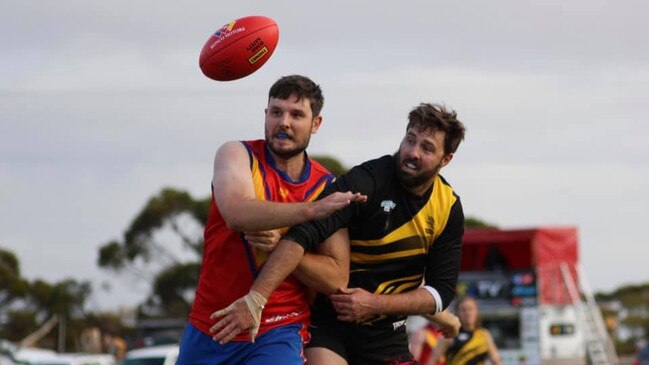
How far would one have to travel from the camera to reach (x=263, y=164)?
25.0 feet

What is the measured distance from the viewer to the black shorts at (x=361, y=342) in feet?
26.1

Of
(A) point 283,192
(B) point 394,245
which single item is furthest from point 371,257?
(A) point 283,192

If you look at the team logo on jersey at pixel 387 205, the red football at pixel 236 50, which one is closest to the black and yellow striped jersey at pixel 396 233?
the team logo on jersey at pixel 387 205

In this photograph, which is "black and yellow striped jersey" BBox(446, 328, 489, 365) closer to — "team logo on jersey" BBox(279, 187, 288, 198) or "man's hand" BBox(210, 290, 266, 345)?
"team logo on jersey" BBox(279, 187, 288, 198)

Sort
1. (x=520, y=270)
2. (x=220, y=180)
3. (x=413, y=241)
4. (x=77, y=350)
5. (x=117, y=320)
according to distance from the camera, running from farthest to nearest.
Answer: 1. (x=117, y=320)
2. (x=77, y=350)
3. (x=520, y=270)
4. (x=413, y=241)
5. (x=220, y=180)

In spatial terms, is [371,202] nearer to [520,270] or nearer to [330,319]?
[330,319]

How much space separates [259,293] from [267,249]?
26cm

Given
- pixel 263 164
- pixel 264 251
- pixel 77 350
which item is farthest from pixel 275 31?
pixel 77 350

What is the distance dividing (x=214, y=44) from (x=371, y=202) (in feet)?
4.66

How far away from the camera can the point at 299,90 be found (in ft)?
25.0

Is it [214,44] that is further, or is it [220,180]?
[214,44]

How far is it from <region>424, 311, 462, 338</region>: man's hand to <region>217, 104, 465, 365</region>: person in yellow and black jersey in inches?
16.8

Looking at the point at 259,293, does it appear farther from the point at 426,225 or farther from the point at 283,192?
the point at 426,225

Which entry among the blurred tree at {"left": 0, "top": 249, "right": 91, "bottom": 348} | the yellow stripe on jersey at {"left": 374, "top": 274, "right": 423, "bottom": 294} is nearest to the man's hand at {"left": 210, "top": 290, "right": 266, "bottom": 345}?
the yellow stripe on jersey at {"left": 374, "top": 274, "right": 423, "bottom": 294}
